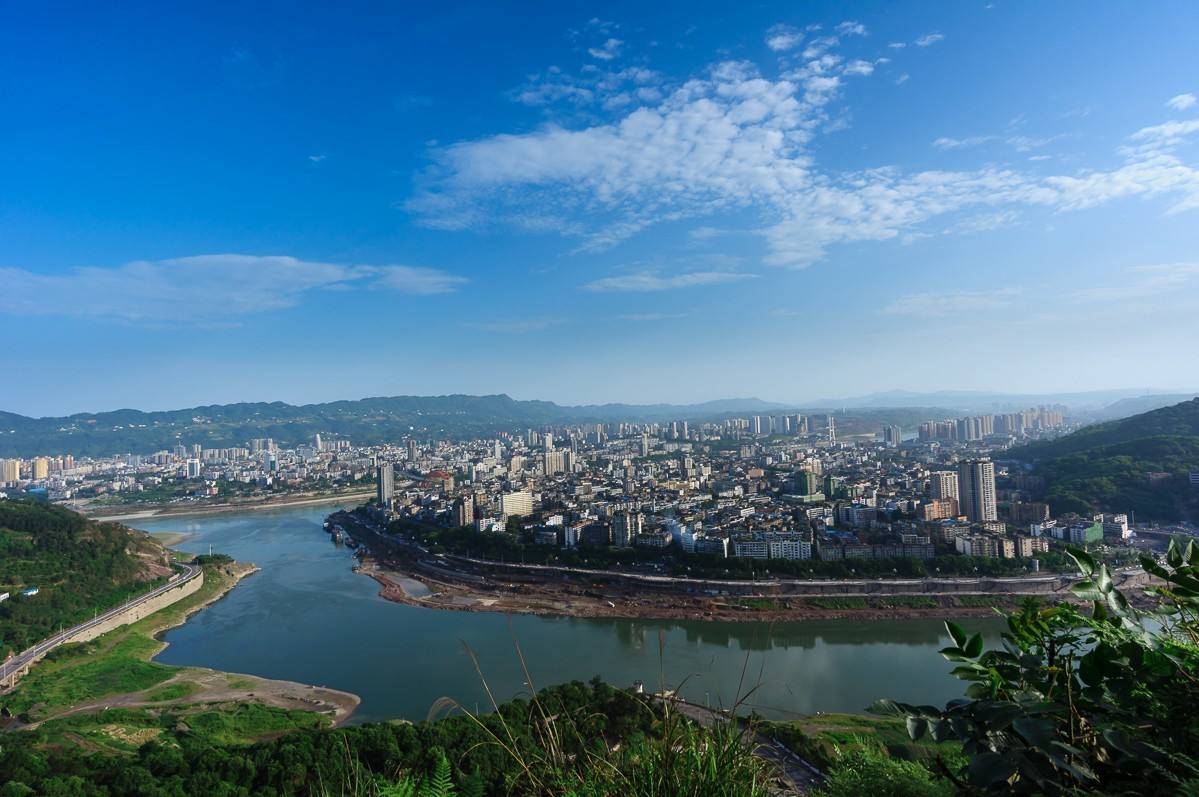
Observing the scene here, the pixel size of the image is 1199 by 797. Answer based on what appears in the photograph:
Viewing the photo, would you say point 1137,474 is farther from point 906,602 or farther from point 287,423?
point 287,423

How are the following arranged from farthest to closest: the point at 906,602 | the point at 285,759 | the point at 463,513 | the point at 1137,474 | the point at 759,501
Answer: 1. the point at 759,501
2. the point at 463,513
3. the point at 1137,474
4. the point at 906,602
5. the point at 285,759

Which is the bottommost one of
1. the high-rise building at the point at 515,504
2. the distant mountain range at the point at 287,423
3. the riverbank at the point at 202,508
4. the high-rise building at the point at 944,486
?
the riverbank at the point at 202,508

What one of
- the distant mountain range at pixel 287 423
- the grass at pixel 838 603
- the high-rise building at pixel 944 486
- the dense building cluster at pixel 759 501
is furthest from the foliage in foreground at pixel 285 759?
the distant mountain range at pixel 287 423

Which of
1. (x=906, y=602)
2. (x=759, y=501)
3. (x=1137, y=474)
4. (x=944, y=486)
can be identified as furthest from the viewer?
(x=759, y=501)

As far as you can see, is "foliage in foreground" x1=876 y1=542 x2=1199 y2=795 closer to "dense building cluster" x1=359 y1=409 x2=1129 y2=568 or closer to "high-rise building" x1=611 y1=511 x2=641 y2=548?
"dense building cluster" x1=359 y1=409 x2=1129 y2=568

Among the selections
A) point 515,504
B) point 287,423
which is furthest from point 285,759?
point 287,423

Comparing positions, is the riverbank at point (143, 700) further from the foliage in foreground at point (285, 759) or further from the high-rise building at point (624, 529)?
the high-rise building at point (624, 529)

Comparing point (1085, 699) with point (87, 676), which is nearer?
point (1085, 699)
